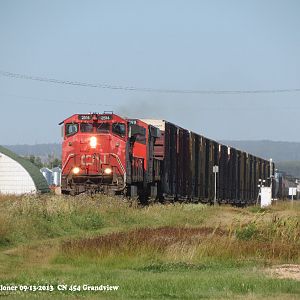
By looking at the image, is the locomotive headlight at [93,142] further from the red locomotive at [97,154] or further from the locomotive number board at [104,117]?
the locomotive number board at [104,117]

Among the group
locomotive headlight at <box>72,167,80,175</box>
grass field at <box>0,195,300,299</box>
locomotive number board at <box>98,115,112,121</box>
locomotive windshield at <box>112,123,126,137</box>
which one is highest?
locomotive number board at <box>98,115,112,121</box>

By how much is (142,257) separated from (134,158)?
53.7 feet

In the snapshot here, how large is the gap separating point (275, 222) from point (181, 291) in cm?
893

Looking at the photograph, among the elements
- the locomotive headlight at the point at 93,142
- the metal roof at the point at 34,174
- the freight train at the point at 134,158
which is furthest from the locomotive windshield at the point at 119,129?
the metal roof at the point at 34,174

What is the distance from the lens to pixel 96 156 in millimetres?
30875

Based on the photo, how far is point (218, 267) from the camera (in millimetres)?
15141

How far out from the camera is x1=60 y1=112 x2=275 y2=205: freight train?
101ft

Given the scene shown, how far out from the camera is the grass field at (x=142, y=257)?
1177 cm

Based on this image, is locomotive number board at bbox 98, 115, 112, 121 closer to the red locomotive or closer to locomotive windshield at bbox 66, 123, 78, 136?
the red locomotive

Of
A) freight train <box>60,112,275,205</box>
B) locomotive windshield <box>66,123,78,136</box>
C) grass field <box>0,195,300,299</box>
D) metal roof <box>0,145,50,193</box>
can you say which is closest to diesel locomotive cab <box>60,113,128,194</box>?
freight train <box>60,112,275,205</box>

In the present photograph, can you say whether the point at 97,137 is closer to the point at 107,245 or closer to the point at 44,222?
the point at 44,222

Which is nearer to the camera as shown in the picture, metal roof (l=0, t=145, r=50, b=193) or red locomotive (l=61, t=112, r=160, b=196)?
red locomotive (l=61, t=112, r=160, b=196)

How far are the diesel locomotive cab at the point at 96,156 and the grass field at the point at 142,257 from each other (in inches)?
173

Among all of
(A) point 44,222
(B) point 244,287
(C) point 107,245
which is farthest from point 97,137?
(B) point 244,287
